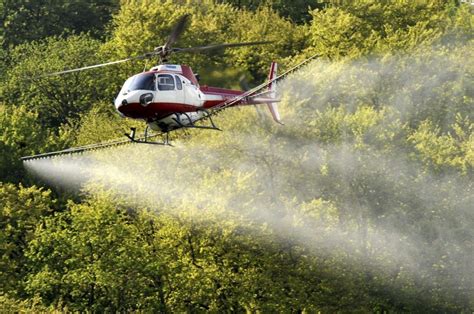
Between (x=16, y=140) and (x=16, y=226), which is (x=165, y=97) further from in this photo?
(x=16, y=140)

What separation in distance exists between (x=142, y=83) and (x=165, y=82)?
4.20 ft

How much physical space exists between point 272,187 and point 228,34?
4226 cm

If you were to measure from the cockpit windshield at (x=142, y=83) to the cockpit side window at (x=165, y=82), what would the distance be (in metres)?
0.41

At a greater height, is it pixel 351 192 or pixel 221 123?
pixel 221 123

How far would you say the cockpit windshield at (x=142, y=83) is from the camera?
4634cm

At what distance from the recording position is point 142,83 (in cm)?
4644

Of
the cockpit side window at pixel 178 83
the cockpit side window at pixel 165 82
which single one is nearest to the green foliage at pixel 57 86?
the cockpit side window at pixel 178 83

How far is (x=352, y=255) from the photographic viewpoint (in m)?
81.2

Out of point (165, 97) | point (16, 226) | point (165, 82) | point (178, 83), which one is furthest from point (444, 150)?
point (165, 97)

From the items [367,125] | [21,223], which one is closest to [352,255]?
[367,125]

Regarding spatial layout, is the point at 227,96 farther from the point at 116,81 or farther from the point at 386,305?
the point at 116,81

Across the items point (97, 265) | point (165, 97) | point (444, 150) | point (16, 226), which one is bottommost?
point (97, 265)

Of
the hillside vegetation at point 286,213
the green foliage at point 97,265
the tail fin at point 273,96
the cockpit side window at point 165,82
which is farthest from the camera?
the green foliage at point 97,265

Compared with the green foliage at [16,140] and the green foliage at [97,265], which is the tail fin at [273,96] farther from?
the green foliage at [16,140]
